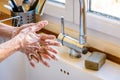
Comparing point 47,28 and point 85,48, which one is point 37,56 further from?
point 47,28

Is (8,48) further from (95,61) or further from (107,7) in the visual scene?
(107,7)

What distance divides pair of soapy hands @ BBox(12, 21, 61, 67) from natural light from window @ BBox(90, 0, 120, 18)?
0.31 metres

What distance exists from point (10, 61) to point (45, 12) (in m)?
0.33

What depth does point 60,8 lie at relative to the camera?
1.32 meters

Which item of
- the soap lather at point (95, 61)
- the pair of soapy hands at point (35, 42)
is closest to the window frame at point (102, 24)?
the soap lather at point (95, 61)

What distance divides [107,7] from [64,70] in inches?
13.6

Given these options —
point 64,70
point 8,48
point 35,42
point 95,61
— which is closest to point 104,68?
point 95,61

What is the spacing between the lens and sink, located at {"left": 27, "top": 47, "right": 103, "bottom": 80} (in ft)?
3.58

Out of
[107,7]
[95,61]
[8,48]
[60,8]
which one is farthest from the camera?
[60,8]

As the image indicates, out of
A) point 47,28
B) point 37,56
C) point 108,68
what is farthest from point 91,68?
point 47,28

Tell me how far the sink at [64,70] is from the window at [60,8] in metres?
0.18

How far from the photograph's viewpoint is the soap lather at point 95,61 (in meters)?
1.05

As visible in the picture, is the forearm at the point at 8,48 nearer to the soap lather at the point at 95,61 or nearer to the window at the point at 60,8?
the soap lather at the point at 95,61

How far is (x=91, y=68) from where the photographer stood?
3.50ft
